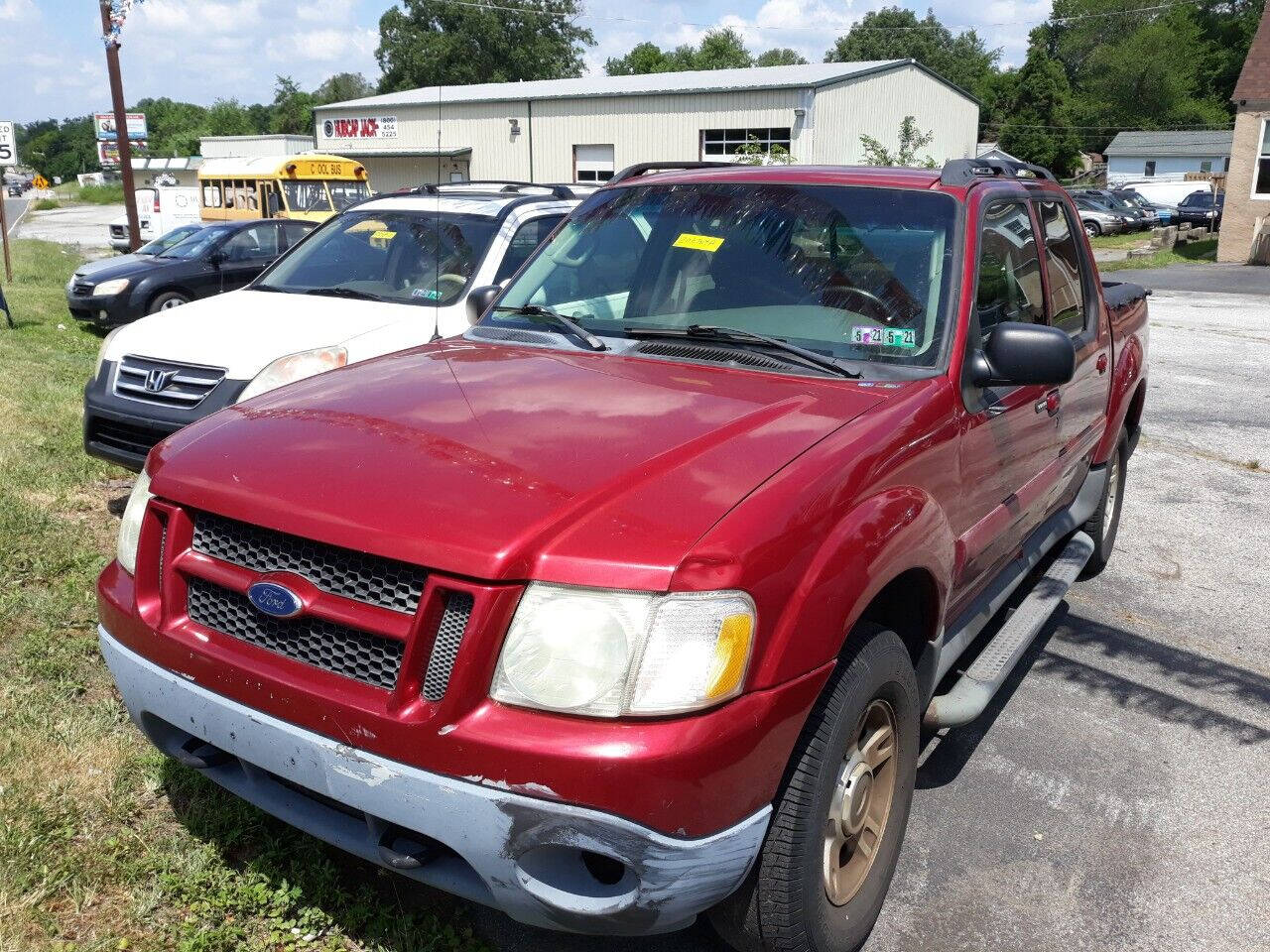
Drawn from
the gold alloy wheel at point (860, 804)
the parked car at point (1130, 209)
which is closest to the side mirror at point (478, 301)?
the gold alloy wheel at point (860, 804)

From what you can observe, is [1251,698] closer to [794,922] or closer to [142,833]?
[794,922]

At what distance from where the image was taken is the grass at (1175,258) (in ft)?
92.8

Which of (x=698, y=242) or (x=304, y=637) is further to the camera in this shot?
(x=698, y=242)

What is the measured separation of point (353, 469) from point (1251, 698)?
372 cm

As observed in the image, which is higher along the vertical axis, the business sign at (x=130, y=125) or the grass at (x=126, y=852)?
the business sign at (x=130, y=125)

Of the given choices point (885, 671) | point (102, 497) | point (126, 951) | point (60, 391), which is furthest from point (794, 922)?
point (60, 391)

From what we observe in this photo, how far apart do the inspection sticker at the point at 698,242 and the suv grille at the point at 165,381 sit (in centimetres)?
293

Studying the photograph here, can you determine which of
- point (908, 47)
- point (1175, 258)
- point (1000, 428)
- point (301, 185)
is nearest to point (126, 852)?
point (1000, 428)

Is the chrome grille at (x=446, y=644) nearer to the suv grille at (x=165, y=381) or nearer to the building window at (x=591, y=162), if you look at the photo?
the suv grille at (x=165, y=381)

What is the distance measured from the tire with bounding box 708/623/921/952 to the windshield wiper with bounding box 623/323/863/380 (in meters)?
0.86

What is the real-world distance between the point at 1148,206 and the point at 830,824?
46834mm

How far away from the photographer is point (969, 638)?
11.4 feet

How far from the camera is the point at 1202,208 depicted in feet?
136

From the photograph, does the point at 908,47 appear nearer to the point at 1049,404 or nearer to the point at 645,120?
the point at 645,120
